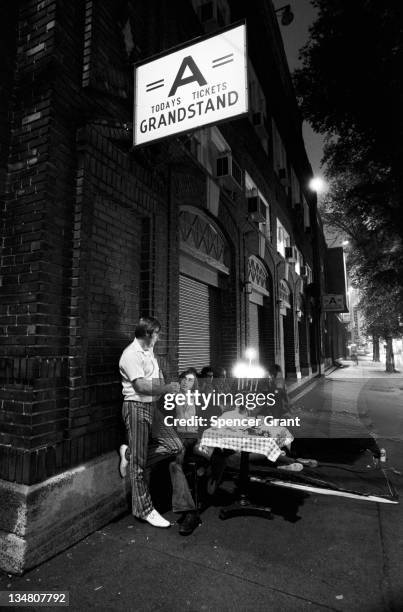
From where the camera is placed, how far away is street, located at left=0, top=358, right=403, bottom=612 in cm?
238

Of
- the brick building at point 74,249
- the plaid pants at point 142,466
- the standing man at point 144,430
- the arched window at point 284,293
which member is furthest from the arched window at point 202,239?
the arched window at point 284,293

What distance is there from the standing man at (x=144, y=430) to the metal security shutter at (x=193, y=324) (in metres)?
2.27

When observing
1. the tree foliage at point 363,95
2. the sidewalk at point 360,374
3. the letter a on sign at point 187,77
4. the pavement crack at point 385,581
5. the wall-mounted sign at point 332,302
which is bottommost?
the sidewalk at point 360,374

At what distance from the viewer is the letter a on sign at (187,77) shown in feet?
12.3

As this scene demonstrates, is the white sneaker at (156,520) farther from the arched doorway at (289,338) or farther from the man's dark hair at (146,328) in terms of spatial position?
the arched doorway at (289,338)

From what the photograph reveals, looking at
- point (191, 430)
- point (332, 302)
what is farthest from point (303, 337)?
point (191, 430)

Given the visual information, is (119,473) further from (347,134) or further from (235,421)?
(347,134)

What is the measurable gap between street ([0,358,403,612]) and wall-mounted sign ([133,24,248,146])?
4.02 m

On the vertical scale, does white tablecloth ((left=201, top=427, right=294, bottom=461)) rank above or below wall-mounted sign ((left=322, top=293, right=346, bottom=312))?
below

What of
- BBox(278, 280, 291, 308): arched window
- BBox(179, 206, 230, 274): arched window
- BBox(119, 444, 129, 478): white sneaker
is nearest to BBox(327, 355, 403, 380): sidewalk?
BBox(278, 280, 291, 308): arched window

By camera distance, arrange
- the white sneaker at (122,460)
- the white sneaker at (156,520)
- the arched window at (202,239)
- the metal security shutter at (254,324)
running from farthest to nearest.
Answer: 1. the metal security shutter at (254,324)
2. the arched window at (202,239)
3. the white sneaker at (122,460)
4. the white sneaker at (156,520)

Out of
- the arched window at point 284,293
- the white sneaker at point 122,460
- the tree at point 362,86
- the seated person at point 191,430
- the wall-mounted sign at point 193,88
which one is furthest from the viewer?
the arched window at point 284,293

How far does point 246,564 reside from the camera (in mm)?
2777

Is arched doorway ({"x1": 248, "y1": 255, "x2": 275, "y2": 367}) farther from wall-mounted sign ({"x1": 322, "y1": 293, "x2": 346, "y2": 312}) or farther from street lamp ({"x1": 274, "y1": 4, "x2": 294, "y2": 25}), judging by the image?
wall-mounted sign ({"x1": 322, "y1": 293, "x2": 346, "y2": 312})
